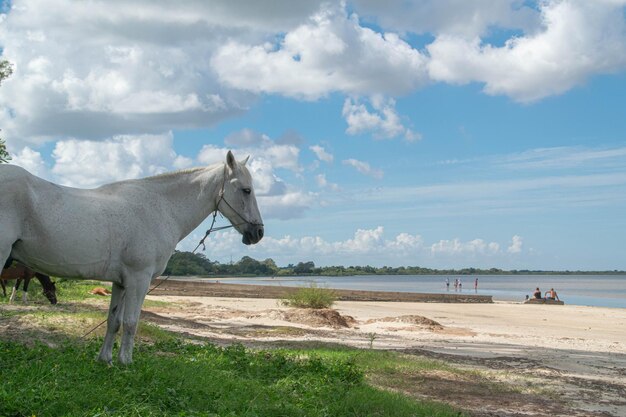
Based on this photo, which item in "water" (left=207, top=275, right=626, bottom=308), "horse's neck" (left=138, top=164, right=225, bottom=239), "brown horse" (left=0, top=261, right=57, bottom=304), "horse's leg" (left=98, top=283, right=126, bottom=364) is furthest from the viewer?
"water" (left=207, top=275, right=626, bottom=308)

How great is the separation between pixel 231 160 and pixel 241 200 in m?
0.50

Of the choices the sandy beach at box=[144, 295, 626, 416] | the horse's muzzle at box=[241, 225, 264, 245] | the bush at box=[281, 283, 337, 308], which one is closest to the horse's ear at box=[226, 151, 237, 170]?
the horse's muzzle at box=[241, 225, 264, 245]

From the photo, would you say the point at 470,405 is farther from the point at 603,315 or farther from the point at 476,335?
the point at 603,315

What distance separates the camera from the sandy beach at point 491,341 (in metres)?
10.4

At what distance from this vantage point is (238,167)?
8.12 meters

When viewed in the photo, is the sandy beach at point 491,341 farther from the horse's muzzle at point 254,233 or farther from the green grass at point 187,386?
the horse's muzzle at point 254,233

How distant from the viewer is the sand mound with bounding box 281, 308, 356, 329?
Result: 22391 millimetres

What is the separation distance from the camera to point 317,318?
22.9 meters

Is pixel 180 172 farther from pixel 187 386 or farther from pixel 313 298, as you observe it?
pixel 313 298

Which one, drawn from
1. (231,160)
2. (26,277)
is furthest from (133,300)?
(26,277)

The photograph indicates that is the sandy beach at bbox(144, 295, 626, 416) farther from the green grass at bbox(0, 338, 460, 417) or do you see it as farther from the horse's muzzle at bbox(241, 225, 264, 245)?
the horse's muzzle at bbox(241, 225, 264, 245)

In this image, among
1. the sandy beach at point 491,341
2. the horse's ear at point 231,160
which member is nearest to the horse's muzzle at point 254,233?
the horse's ear at point 231,160

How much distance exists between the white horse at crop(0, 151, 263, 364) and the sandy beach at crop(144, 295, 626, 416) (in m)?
4.32

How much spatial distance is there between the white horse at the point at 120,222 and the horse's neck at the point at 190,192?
1cm
